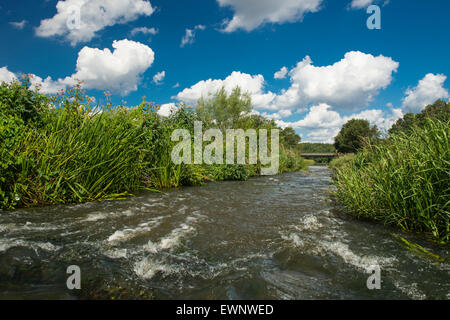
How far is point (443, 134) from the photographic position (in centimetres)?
298

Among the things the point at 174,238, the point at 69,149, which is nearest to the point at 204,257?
the point at 174,238

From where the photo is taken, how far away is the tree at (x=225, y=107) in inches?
1275

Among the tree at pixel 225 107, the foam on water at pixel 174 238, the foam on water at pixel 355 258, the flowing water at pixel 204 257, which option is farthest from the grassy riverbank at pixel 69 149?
the tree at pixel 225 107

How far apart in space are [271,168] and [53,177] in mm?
13205

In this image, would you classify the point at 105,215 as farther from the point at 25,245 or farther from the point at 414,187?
the point at 414,187

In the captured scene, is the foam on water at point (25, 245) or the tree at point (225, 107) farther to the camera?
the tree at point (225, 107)
